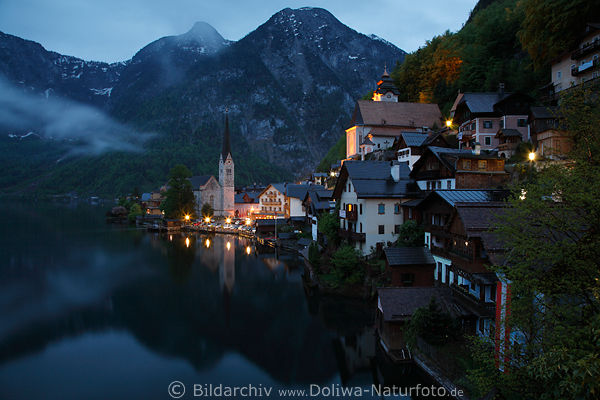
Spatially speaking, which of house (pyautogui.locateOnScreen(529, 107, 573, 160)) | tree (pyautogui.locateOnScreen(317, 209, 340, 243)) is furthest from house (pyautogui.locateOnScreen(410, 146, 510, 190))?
tree (pyautogui.locateOnScreen(317, 209, 340, 243))

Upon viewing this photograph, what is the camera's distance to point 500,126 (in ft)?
116

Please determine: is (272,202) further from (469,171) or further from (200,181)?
(469,171)

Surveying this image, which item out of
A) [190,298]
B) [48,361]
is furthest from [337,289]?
[48,361]

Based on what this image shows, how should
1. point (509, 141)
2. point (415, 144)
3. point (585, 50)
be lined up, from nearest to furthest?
point (585, 50), point (509, 141), point (415, 144)

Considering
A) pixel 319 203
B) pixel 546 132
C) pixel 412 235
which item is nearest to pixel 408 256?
pixel 412 235

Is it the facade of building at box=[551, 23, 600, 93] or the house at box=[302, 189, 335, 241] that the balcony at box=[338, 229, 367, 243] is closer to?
the house at box=[302, 189, 335, 241]

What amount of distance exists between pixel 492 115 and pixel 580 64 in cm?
767

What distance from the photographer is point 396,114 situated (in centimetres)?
5516

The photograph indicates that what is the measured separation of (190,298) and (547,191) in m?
28.9

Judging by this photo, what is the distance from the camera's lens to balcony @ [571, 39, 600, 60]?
91.8 feet

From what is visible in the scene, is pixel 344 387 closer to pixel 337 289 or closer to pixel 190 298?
A: pixel 337 289

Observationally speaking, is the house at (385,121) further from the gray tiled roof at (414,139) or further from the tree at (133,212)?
the tree at (133,212)

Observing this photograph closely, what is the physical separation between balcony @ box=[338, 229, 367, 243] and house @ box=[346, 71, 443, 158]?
75.2 feet

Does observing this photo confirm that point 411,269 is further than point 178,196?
No
